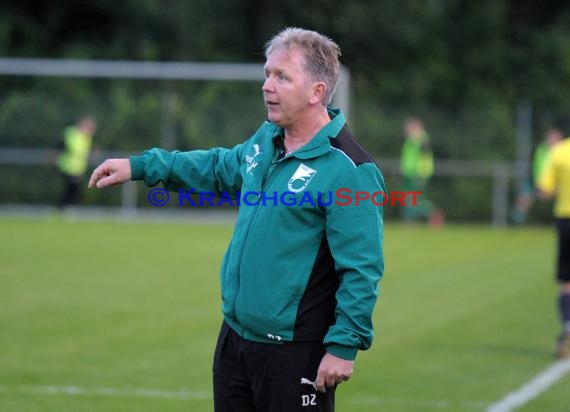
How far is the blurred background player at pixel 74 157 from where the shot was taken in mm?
27984

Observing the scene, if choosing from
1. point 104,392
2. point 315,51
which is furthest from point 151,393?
point 315,51

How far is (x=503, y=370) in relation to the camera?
10.1m

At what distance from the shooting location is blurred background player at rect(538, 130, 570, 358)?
11.1m

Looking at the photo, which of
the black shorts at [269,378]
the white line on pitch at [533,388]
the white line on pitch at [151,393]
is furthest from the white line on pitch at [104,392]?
the black shorts at [269,378]

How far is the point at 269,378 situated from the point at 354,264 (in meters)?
0.59

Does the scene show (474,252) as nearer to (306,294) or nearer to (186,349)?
(186,349)

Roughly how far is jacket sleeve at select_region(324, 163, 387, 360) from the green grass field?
3724mm

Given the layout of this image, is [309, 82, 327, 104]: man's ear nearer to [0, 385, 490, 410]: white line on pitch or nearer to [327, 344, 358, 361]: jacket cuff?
[327, 344, 358, 361]: jacket cuff

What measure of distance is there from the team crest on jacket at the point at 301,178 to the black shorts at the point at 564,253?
671 cm

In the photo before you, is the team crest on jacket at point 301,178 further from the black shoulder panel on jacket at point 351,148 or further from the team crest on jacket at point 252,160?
the team crest on jacket at point 252,160

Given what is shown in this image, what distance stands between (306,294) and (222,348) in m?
0.46

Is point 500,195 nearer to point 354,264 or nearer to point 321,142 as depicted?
point 321,142

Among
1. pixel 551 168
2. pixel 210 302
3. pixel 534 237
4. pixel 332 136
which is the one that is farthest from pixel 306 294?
pixel 534 237

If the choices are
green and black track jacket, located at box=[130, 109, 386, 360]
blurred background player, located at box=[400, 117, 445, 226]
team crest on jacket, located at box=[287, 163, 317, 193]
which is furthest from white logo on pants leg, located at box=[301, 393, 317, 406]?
blurred background player, located at box=[400, 117, 445, 226]
